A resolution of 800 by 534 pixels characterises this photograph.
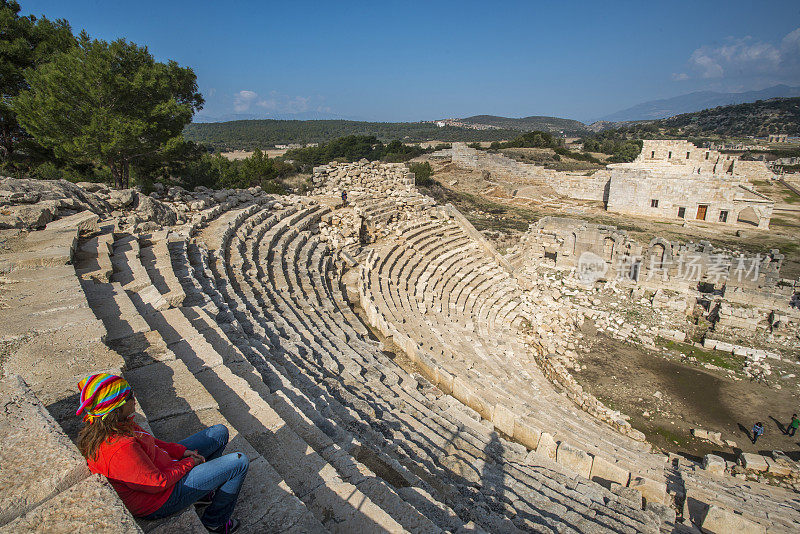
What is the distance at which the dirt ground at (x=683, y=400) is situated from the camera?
9.38 metres

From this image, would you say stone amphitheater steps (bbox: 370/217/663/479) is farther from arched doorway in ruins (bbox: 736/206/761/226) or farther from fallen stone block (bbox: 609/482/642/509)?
arched doorway in ruins (bbox: 736/206/761/226)

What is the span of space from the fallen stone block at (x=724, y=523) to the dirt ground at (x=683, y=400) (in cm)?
320

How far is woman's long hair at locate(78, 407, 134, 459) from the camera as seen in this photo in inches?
109

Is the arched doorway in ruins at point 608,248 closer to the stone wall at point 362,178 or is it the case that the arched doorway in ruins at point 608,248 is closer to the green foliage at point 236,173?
the stone wall at point 362,178

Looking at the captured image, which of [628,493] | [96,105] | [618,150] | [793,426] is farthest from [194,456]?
[618,150]

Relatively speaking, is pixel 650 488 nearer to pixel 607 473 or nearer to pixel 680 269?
pixel 607 473

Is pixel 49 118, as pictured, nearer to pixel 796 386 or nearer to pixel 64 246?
pixel 64 246

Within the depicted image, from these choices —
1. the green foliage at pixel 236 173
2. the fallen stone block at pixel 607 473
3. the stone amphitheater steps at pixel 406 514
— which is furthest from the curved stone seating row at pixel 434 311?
the green foliage at pixel 236 173

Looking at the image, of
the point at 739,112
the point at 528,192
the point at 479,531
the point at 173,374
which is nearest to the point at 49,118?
the point at 173,374

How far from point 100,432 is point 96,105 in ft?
50.7

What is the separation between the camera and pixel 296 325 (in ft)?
29.4

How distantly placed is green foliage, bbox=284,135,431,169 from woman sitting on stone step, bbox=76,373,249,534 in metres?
45.8

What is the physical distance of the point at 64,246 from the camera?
728 centimetres

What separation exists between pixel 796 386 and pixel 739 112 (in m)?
126
